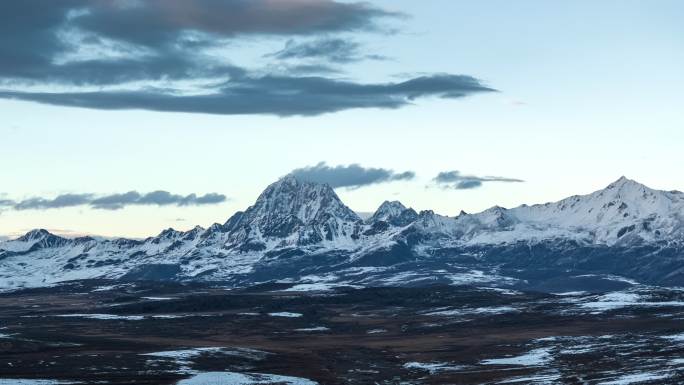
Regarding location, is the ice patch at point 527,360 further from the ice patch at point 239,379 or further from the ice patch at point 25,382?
the ice patch at point 25,382

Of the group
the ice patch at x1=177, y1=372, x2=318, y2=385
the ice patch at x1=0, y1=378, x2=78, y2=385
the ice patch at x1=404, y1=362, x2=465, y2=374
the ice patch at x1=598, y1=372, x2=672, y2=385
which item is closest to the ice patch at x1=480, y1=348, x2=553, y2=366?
the ice patch at x1=404, y1=362, x2=465, y2=374

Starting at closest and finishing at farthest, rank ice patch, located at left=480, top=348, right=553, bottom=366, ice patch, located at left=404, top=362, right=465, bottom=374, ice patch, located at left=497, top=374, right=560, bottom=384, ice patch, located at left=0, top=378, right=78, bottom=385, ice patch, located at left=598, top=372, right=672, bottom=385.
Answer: ice patch, located at left=598, top=372, right=672, bottom=385 < ice patch, located at left=497, top=374, right=560, bottom=384 < ice patch, located at left=0, top=378, right=78, bottom=385 < ice patch, located at left=404, top=362, right=465, bottom=374 < ice patch, located at left=480, top=348, right=553, bottom=366

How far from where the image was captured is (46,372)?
540ft

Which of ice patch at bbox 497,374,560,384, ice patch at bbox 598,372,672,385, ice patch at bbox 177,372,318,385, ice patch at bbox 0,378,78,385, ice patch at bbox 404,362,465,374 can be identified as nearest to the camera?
ice patch at bbox 598,372,672,385

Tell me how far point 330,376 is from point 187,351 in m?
39.2

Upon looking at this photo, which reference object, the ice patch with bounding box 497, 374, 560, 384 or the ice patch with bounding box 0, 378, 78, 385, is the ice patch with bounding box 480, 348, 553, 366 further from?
the ice patch with bounding box 0, 378, 78, 385

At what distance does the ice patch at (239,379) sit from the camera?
6132 inches

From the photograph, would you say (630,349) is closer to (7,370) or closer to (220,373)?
(220,373)

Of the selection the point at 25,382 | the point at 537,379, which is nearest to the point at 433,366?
the point at 537,379

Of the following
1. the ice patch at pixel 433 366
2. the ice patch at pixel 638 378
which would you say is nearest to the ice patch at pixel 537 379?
the ice patch at pixel 638 378

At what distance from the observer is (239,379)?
6280 inches

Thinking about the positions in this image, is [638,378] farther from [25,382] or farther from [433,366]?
[25,382]

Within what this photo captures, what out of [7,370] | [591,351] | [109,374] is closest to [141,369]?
[109,374]

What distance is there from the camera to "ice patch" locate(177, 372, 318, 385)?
156 metres
